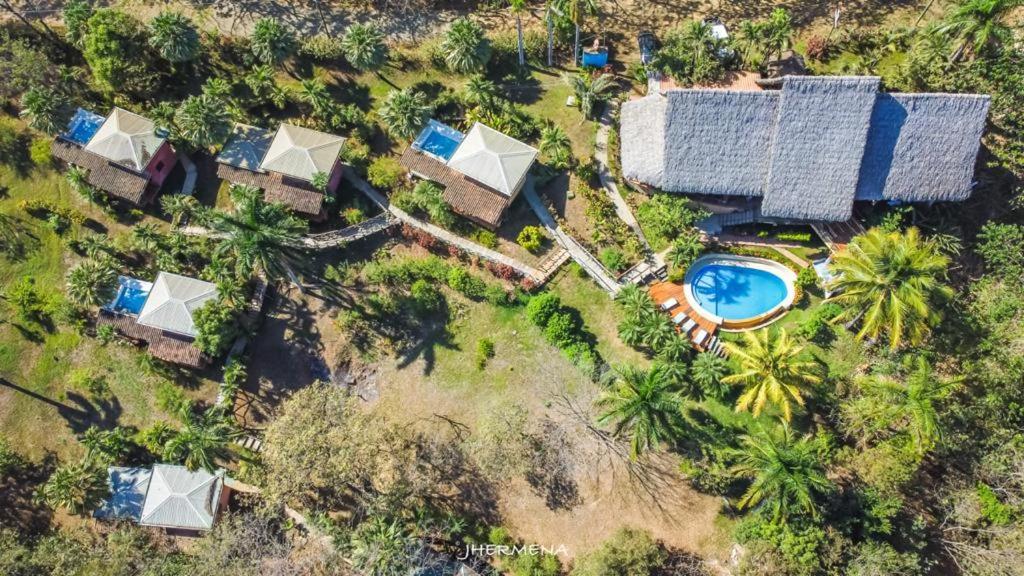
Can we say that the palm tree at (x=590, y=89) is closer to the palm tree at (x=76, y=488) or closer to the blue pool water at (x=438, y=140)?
the blue pool water at (x=438, y=140)

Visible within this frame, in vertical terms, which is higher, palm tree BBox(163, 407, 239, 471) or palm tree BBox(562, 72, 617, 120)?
palm tree BBox(562, 72, 617, 120)

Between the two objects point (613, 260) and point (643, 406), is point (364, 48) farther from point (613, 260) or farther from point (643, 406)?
point (643, 406)

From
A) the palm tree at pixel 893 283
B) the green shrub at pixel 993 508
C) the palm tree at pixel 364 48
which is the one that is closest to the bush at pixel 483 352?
the palm tree at pixel 364 48

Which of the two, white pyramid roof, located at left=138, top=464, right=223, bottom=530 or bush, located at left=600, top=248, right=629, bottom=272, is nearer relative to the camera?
white pyramid roof, located at left=138, top=464, right=223, bottom=530

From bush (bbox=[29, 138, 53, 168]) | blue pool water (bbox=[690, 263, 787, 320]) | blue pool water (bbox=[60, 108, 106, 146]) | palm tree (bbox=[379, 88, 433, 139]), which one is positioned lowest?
blue pool water (bbox=[690, 263, 787, 320])

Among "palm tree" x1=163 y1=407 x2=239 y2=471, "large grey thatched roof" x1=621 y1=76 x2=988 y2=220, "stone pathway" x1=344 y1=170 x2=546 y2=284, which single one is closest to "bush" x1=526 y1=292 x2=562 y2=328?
"stone pathway" x1=344 y1=170 x2=546 y2=284

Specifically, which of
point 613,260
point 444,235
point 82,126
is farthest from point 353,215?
point 82,126

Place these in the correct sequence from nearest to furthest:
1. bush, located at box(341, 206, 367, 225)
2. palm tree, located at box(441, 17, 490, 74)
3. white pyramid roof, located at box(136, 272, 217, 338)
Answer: white pyramid roof, located at box(136, 272, 217, 338) < palm tree, located at box(441, 17, 490, 74) < bush, located at box(341, 206, 367, 225)

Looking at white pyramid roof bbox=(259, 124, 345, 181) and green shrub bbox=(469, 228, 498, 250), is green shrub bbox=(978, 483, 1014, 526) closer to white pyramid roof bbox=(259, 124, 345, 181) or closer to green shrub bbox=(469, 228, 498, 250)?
green shrub bbox=(469, 228, 498, 250)
